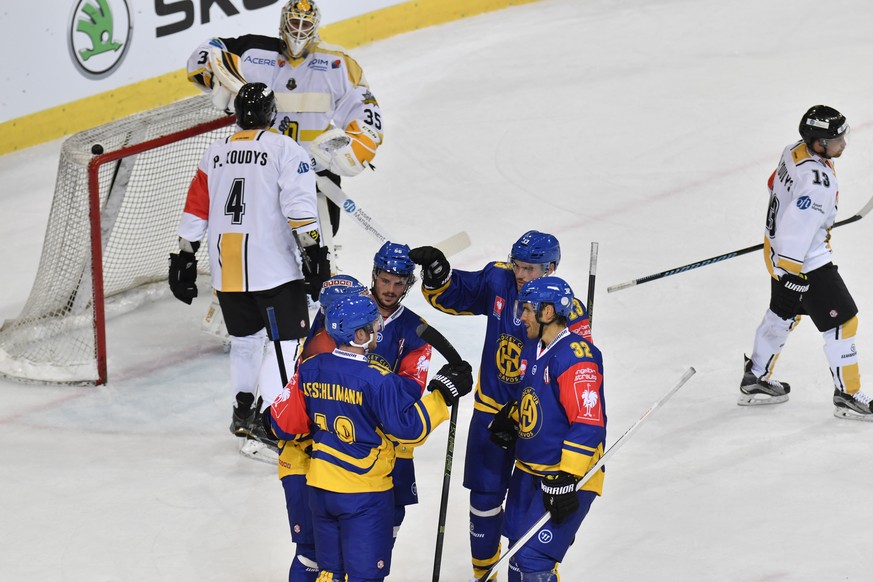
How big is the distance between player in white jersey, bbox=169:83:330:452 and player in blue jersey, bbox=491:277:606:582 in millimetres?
1347

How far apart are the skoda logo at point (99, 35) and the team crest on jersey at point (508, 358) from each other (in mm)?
4945

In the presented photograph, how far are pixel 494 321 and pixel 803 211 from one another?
1.58 metres

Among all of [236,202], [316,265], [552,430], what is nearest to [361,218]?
[316,265]

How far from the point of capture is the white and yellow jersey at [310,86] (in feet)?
20.4

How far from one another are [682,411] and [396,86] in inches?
173

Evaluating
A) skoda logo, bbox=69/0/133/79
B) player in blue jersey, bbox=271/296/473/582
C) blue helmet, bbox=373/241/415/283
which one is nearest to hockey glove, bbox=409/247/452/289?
blue helmet, bbox=373/241/415/283

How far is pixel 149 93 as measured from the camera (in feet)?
29.4

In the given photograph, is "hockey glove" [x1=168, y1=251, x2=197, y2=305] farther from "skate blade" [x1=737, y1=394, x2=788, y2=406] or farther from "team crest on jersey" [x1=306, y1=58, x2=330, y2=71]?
"skate blade" [x1=737, y1=394, x2=788, y2=406]

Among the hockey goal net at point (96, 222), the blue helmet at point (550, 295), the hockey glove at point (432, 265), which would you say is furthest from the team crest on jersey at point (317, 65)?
the blue helmet at point (550, 295)

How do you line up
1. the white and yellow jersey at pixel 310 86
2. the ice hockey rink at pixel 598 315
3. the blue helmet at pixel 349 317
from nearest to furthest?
1. the blue helmet at pixel 349 317
2. the ice hockey rink at pixel 598 315
3. the white and yellow jersey at pixel 310 86

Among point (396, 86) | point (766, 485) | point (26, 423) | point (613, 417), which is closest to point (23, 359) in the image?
point (26, 423)

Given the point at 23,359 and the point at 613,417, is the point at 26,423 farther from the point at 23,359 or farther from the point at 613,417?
the point at 613,417

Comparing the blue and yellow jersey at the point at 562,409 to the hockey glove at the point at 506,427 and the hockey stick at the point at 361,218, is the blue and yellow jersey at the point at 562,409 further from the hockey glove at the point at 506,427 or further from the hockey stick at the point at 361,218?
the hockey stick at the point at 361,218

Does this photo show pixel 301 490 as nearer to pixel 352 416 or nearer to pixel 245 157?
pixel 352 416
